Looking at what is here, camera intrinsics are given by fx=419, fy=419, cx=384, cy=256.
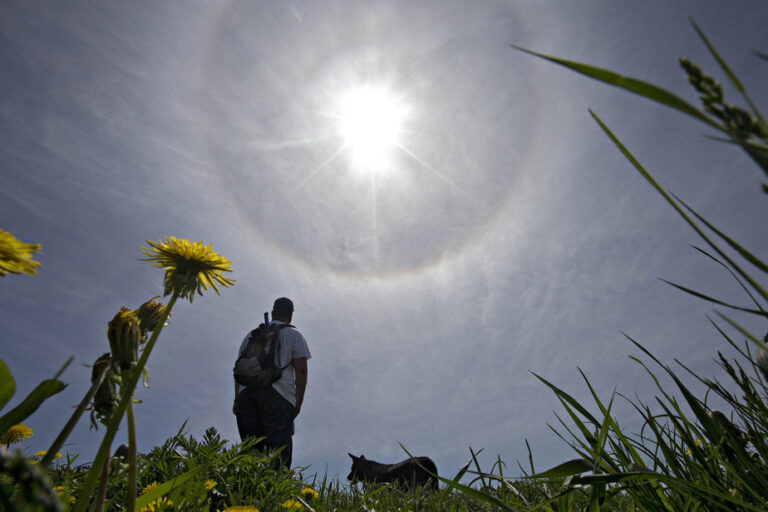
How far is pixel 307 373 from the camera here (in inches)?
240

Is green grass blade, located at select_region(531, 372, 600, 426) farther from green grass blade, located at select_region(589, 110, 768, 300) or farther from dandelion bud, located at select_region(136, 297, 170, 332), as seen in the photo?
dandelion bud, located at select_region(136, 297, 170, 332)

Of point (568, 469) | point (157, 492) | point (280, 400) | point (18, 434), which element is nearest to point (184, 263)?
point (157, 492)

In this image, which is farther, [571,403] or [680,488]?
[571,403]

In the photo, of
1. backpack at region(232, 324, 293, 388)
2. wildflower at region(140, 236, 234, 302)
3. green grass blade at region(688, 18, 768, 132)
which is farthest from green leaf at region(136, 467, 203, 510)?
backpack at region(232, 324, 293, 388)

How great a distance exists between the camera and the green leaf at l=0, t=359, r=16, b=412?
0.89 m

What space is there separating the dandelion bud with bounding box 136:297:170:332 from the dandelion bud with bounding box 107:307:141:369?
0.26m

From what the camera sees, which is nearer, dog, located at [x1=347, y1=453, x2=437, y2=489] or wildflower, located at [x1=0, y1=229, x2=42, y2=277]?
wildflower, located at [x1=0, y1=229, x2=42, y2=277]

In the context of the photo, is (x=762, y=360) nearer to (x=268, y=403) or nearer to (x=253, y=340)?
(x=268, y=403)

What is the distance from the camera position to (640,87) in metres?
0.46

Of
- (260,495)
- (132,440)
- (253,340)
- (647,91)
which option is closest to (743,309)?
(647,91)

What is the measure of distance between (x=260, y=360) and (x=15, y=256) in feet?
16.3

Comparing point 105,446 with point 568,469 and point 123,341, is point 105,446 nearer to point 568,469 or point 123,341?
point 123,341

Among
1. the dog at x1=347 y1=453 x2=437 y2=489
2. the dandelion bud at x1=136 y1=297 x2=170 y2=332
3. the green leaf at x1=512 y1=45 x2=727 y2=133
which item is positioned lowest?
the green leaf at x1=512 y1=45 x2=727 y2=133

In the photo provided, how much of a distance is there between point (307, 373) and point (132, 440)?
5313mm
